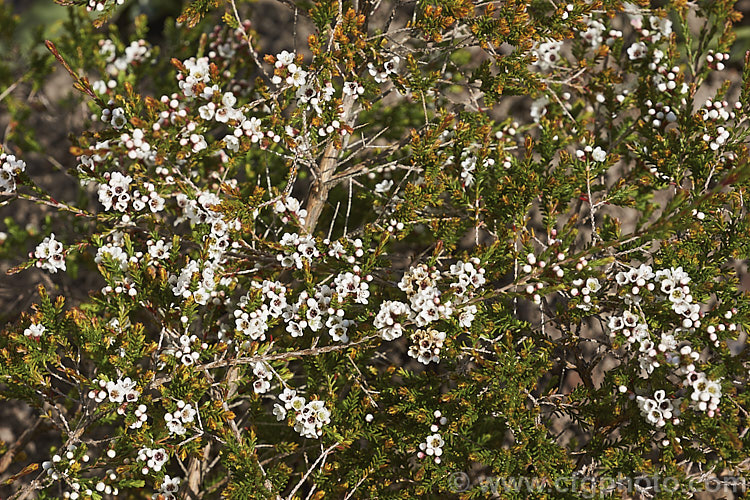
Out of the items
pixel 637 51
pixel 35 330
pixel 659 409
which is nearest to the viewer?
pixel 659 409

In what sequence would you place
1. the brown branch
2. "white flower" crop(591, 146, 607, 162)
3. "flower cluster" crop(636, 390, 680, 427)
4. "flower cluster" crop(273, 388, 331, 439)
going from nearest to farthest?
"flower cluster" crop(636, 390, 680, 427), "flower cluster" crop(273, 388, 331, 439), "white flower" crop(591, 146, 607, 162), the brown branch

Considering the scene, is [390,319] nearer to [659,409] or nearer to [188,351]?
[188,351]

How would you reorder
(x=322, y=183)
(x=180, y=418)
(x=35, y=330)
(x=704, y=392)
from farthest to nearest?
(x=322, y=183)
(x=35, y=330)
(x=180, y=418)
(x=704, y=392)

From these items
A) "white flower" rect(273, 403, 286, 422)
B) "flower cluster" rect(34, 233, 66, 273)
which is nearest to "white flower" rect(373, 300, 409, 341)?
"white flower" rect(273, 403, 286, 422)

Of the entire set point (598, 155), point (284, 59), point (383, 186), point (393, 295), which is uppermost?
point (284, 59)

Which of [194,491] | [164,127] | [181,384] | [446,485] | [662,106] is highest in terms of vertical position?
[164,127]

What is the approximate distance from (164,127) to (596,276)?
70.4 inches

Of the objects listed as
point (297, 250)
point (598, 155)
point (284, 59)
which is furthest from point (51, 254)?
point (598, 155)

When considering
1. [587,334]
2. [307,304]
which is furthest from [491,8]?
[587,334]

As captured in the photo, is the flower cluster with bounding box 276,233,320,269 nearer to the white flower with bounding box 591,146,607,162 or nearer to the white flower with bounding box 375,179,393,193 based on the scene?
the white flower with bounding box 375,179,393,193

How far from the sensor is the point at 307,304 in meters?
2.36

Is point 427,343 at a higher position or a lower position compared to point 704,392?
higher

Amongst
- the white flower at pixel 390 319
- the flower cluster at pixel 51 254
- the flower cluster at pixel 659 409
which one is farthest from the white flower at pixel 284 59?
the flower cluster at pixel 659 409

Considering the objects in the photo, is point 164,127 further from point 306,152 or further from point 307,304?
point 307,304
